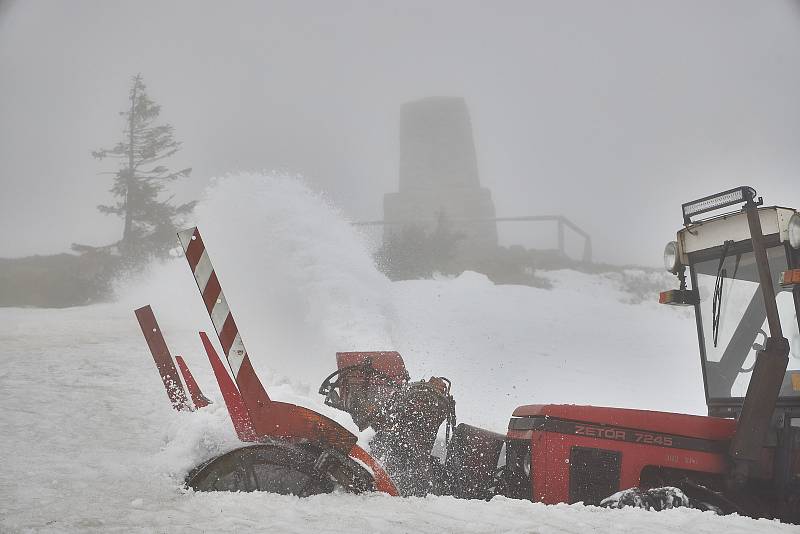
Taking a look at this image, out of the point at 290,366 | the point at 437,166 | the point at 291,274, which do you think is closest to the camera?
the point at 290,366

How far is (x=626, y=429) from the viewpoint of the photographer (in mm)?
3998

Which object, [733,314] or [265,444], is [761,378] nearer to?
[733,314]

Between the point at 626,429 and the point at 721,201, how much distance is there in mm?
1471

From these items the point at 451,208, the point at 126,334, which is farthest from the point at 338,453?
the point at 451,208

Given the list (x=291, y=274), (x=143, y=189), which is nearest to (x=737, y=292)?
(x=291, y=274)

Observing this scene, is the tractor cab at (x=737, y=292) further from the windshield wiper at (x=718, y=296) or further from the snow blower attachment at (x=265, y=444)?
the snow blower attachment at (x=265, y=444)

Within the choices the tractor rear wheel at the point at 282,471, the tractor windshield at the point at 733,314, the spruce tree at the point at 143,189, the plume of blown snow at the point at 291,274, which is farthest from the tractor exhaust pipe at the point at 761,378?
the spruce tree at the point at 143,189

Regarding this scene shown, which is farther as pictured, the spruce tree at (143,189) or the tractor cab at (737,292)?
the spruce tree at (143,189)

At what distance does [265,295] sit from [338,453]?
9.29 meters

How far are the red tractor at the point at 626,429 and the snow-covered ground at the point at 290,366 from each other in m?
0.24

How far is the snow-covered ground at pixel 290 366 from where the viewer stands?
303 cm

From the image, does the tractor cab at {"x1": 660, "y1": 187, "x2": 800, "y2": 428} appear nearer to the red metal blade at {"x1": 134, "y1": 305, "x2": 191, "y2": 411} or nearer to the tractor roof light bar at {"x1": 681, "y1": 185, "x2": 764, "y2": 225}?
the tractor roof light bar at {"x1": 681, "y1": 185, "x2": 764, "y2": 225}

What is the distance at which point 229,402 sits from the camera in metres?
3.32

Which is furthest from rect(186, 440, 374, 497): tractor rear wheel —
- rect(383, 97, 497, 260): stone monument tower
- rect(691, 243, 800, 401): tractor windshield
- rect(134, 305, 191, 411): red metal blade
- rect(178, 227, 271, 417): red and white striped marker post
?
rect(383, 97, 497, 260): stone monument tower
